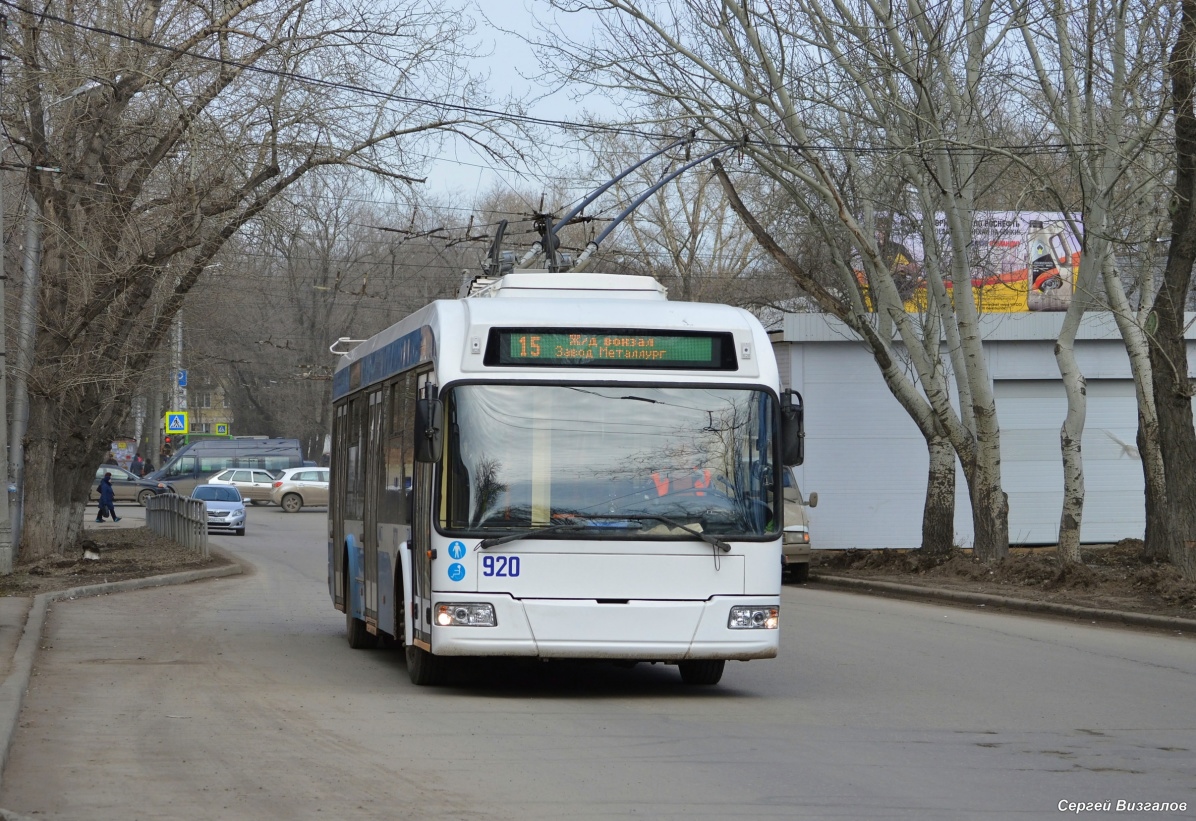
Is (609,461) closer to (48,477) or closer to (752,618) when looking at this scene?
(752,618)

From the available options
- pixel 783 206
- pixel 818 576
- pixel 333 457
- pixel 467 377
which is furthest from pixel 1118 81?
pixel 467 377

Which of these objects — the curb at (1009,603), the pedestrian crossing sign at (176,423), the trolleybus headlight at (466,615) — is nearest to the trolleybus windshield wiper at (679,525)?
the trolleybus headlight at (466,615)

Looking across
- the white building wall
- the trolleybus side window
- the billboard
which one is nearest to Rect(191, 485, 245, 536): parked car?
the white building wall

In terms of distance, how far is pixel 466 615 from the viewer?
10.2 metres

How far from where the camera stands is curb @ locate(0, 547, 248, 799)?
8562 millimetres

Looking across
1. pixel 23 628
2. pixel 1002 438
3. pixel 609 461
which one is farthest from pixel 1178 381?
pixel 23 628

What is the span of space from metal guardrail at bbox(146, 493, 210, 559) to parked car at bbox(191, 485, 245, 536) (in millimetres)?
2948

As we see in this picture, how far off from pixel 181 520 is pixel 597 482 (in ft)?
75.7

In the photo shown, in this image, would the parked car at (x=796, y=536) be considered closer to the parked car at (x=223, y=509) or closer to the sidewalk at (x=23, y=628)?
the sidewalk at (x=23, y=628)

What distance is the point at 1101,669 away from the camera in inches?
510

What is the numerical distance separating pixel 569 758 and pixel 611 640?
2.05 meters

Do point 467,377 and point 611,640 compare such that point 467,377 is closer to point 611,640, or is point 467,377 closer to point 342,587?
point 611,640

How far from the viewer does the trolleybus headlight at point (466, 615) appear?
10.2 meters

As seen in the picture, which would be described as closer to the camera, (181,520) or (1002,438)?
(181,520)
